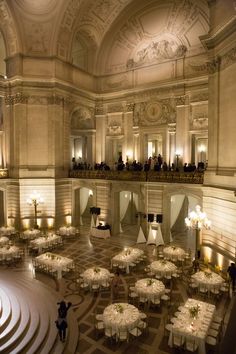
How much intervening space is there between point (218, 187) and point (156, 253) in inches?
238

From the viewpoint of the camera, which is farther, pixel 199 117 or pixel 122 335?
pixel 199 117

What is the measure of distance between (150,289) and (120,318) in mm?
2449

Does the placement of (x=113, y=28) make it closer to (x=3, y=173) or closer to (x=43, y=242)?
(x=3, y=173)

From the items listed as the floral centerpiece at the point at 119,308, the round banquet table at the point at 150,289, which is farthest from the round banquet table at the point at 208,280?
the floral centerpiece at the point at 119,308

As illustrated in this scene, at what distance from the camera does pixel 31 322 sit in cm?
995

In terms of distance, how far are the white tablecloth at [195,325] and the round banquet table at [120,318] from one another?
131 cm

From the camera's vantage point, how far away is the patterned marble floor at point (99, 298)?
908cm

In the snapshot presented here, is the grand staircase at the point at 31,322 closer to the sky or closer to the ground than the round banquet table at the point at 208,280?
closer to the ground

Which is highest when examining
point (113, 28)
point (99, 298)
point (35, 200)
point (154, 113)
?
point (113, 28)

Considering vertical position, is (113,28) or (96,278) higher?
(113,28)

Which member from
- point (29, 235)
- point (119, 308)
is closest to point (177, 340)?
point (119, 308)

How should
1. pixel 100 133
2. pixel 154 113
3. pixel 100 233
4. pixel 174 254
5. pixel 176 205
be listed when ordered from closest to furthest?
pixel 174 254 → pixel 100 233 → pixel 176 205 → pixel 154 113 → pixel 100 133

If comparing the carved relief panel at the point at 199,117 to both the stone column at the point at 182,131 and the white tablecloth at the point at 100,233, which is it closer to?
the stone column at the point at 182,131

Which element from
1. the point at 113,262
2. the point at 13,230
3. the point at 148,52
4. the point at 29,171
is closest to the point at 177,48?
the point at 148,52
